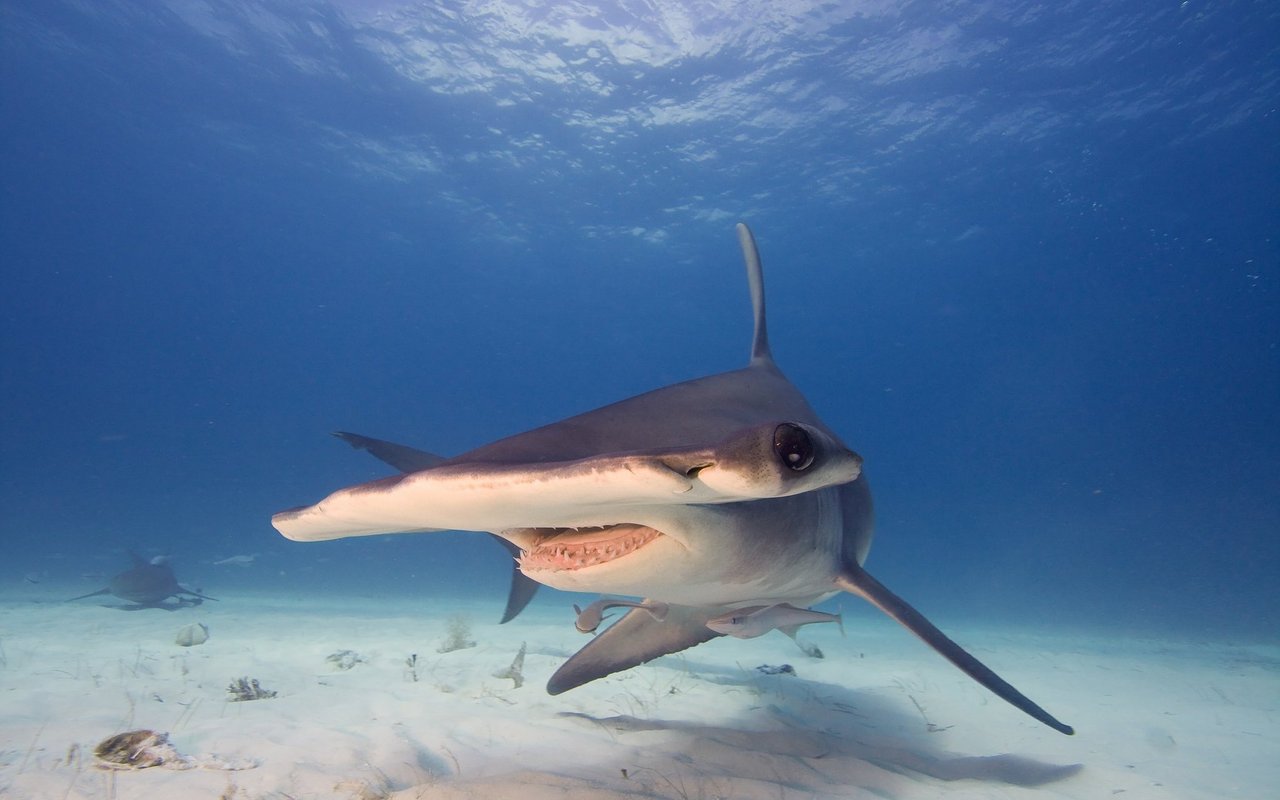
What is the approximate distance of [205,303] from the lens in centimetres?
6053

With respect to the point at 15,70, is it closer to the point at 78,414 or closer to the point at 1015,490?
the point at 78,414

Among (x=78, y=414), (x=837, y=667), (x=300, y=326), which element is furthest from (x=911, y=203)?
(x=78, y=414)

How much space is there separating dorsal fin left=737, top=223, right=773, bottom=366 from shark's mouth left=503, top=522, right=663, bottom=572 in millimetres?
2726

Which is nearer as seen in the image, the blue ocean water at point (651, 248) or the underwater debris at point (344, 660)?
the underwater debris at point (344, 660)

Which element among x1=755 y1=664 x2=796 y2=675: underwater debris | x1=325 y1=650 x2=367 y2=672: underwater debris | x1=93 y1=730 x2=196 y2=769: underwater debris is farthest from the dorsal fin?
x1=325 y1=650 x2=367 y2=672: underwater debris

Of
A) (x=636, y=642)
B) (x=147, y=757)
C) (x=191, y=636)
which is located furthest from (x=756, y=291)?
(x=191, y=636)

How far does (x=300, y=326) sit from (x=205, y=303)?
9.72 m

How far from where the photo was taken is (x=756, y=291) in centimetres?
477

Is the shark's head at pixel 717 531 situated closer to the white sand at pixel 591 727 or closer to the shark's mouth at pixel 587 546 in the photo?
the shark's mouth at pixel 587 546

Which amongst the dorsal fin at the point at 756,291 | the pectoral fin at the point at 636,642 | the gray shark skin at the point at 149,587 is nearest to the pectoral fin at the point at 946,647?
the pectoral fin at the point at 636,642

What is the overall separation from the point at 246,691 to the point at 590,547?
14.0ft

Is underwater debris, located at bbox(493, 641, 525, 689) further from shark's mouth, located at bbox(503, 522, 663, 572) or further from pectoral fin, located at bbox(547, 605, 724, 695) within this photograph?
shark's mouth, located at bbox(503, 522, 663, 572)

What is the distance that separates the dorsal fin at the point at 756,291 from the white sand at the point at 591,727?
2.77m

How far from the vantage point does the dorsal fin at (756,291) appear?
15.0 feet
